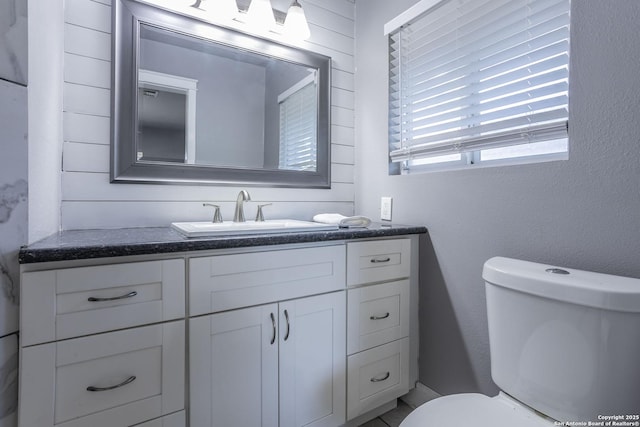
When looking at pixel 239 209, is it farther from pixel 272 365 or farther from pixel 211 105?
pixel 272 365

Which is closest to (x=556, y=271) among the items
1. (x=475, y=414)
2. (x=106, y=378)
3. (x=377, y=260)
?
(x=475, y=414)

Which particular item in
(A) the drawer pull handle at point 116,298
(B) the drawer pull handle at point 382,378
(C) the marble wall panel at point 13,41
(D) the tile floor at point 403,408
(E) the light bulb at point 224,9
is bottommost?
(D) the tile floor at point 403,408

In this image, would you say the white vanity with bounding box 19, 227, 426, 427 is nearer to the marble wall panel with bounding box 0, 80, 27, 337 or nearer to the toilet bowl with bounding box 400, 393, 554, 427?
the marble wall panel with bounding box 0, 80, 27, 337

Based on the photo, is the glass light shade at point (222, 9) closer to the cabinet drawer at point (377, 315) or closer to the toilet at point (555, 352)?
the cabinet drawer at point (377, 315)

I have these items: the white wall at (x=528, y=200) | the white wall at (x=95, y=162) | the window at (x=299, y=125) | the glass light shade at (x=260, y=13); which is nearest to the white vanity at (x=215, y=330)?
the white wall at (x=528, y=200)

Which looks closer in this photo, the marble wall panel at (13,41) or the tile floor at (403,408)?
the marble wall panel at (13,41)

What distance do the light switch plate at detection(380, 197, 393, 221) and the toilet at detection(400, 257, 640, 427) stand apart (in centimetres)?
73

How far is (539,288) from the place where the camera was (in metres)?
0.86

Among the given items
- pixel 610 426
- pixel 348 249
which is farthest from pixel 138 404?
pixel 610 426

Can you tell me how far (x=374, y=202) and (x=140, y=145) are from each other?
3.98ft

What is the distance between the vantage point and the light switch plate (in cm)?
170

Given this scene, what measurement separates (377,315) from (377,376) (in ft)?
0.89

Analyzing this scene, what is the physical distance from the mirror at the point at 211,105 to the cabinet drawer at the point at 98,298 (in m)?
0.58

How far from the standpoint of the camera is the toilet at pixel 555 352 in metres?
0.76
